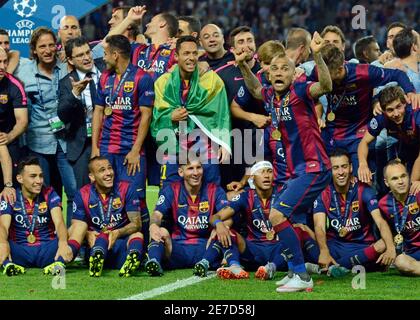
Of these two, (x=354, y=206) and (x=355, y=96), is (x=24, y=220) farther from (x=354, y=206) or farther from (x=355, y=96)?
(x=355, y=96)

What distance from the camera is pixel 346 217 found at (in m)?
9.03

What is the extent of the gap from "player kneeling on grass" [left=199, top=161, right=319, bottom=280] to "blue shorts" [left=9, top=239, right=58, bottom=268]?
1463mm

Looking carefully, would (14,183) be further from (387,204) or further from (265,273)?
(387,204)

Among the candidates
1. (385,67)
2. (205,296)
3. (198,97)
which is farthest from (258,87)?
(205,296)

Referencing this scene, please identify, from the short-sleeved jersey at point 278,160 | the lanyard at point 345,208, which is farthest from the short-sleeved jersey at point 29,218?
the lanyard at point 345,208

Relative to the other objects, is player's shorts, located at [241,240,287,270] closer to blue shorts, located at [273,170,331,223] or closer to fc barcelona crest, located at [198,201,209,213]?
fc barcelona crest, located at [198,201,209,213]

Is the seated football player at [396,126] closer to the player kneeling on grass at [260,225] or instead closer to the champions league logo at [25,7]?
the player kneeling on grass at [260,225]

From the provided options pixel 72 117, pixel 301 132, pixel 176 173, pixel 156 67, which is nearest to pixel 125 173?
pixel 176 173

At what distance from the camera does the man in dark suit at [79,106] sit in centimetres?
973

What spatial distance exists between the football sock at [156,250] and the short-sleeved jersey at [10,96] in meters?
1.86

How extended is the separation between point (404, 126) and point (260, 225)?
1469 millimetres

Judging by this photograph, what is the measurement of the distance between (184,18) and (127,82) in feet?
6.11

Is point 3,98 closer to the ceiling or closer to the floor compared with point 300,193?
closer to the ceiling

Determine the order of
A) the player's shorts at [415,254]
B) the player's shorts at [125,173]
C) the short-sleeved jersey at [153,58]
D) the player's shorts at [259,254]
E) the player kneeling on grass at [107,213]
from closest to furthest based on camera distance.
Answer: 1. the player's shorts at [415,254]
2. the player's shorts at [259,254]
3. the player kneeling on grass at [107,213]
4. the player's shorts at [125,173]
5. the short-sleeved jersey at [153,58]
